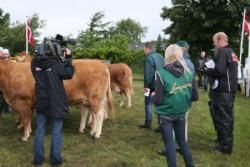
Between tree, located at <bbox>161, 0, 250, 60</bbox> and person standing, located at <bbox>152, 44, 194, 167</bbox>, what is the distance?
3672 centimetres

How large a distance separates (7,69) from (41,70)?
2.67 metres

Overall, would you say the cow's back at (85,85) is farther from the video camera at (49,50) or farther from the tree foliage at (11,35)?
the tree foliage at (11,35)

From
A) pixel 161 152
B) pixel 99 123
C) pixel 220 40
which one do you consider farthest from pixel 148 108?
pixel 220 40

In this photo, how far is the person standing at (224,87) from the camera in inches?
327

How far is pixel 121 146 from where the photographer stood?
915cm

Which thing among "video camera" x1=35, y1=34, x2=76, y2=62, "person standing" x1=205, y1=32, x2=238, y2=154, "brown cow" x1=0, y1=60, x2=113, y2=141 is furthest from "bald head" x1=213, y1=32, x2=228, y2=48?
"video camera" x1=35, y1=34, x2=76, y2=62

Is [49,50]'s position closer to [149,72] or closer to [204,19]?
[149,72]

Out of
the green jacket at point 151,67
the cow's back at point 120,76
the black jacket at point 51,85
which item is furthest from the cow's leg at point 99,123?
the cow's back at point 120,76

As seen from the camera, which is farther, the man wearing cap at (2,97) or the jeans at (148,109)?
the man wearing cap at (2,97)

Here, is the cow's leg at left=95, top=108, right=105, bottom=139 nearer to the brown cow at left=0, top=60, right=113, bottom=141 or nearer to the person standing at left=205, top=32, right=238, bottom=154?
the brown cow at left=0, top=60, right=113, bottom=141

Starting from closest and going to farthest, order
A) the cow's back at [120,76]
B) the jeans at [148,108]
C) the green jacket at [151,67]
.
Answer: the green jacket at [151,67], the jeans at [148,108], the cow's back at [120,76]

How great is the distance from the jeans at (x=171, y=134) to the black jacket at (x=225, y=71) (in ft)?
6.18

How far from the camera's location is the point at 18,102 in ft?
31.4

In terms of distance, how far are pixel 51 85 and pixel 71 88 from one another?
98.2 inches
